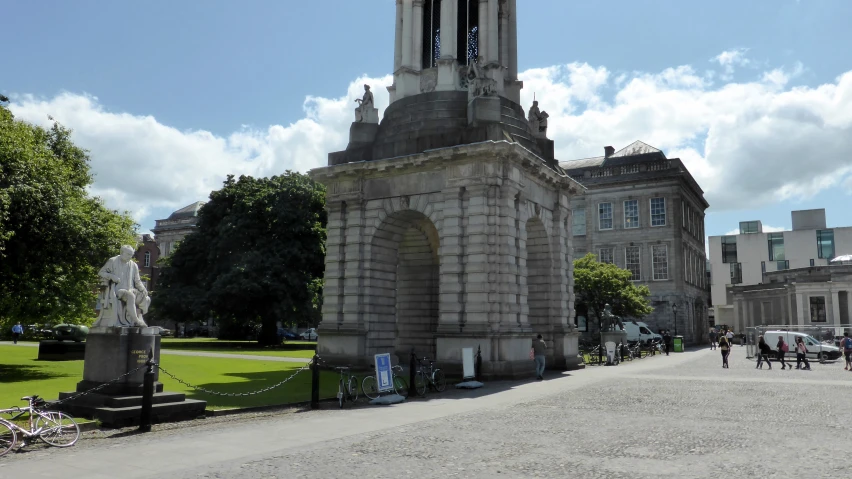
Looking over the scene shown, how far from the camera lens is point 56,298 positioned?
75.8ft

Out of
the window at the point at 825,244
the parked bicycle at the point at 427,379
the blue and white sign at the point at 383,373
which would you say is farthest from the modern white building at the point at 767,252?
the blue and white sign at the point at 383,373

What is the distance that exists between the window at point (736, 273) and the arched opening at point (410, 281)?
78613 mm

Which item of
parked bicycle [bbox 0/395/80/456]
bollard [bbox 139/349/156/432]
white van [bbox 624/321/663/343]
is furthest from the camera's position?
white van [bbox 624/321/663/343]

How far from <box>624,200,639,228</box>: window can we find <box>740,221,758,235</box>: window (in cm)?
4902

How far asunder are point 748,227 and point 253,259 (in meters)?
85.6

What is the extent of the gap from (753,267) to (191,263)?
254ft

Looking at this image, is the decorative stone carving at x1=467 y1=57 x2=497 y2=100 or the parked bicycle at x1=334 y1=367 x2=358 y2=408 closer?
the parked bicycle at x1=334 y1=367 x2=358 y2=408

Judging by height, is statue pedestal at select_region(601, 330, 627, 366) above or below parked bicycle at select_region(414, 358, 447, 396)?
above

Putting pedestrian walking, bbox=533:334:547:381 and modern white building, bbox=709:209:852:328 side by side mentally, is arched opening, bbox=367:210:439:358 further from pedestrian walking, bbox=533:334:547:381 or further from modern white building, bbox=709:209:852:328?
modern white building, bbox=709:209:852:328

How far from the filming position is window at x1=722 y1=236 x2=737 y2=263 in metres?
94.4

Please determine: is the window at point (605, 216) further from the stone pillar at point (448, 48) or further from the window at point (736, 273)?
the window at point (736, 273)

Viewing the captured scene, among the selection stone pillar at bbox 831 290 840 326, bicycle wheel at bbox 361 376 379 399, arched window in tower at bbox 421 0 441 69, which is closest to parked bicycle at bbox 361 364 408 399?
bicycle wheel at bbox 361 376 379 399

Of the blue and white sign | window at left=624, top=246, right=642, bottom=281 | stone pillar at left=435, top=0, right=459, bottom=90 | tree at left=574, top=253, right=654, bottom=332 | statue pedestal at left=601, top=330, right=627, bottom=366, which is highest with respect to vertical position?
stone pillar at left=435, top=0, right=459, bottom=90

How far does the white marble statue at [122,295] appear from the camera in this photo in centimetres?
1357
